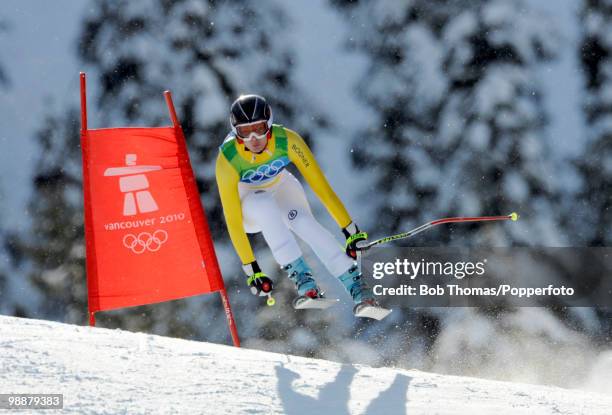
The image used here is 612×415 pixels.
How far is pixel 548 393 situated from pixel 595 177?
11.4m

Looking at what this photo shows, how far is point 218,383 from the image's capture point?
5.16 m

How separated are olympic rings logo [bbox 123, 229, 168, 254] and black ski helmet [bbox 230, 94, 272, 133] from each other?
7.02ft

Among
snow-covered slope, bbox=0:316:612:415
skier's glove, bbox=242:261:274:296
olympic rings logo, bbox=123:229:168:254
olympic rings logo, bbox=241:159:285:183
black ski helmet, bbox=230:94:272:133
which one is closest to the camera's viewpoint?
snow-covered slope, bbox=0:316:612:415

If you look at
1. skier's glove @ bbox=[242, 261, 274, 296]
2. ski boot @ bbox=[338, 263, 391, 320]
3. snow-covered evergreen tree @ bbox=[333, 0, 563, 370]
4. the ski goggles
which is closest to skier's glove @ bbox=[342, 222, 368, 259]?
ski boot @ bbox=[338, 263, 391, 320]

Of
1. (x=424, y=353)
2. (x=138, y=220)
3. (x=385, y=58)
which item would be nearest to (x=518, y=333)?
(x=424, y=353)

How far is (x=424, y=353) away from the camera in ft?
58.8

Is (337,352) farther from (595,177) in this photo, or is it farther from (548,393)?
(548,393)

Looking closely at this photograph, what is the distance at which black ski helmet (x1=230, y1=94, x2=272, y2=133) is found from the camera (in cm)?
591

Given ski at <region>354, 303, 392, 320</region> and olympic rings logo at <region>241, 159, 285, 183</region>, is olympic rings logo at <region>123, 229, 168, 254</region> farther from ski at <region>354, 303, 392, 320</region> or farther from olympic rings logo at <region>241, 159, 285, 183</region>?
ski at <region>354, 303, 392, 320</region>

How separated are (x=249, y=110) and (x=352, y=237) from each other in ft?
3.79

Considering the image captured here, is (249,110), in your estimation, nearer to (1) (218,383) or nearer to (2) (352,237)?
(2) (352,237)

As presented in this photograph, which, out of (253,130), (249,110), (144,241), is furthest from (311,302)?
(144,241)

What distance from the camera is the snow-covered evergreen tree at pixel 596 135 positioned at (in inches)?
647

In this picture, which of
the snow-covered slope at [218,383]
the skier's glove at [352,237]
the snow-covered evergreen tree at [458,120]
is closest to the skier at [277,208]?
the skier's glove at [352,237]
